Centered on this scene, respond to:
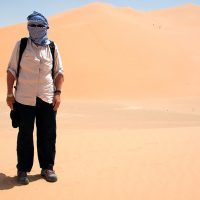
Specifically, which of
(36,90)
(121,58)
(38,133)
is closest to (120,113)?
(38,133)

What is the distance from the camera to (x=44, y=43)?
438 centimetres

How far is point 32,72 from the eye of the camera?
438 cm

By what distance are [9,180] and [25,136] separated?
1.73 ft

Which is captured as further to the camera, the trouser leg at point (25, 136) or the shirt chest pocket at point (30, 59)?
the trouser leg at point (25, 136)

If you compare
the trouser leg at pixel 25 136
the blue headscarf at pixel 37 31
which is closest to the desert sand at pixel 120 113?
the trouser leg at pixel 25 136

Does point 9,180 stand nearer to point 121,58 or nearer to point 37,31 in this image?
point 37,31

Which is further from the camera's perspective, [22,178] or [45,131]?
[45,131]

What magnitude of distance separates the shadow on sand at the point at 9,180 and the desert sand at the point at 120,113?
0.4 inches

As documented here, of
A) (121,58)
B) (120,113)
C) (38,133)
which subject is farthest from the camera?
(121,58)

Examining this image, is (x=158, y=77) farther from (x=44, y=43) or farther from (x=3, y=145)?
(x=44, y=43)

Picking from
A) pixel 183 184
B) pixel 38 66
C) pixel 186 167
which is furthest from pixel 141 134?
pixel 38 66

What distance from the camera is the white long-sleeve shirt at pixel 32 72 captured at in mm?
4348

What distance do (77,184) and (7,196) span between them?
773mm

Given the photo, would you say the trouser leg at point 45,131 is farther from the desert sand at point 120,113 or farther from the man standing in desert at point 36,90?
the desert sand at point 120,113
